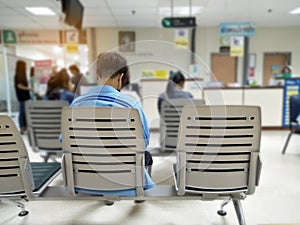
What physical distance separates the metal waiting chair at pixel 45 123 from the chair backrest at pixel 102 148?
119cm

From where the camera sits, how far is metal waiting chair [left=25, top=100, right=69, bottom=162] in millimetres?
2457

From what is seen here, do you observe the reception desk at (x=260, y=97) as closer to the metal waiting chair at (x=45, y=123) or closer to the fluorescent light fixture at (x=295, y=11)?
the fluorescent light fixture at (x=295, y=11)

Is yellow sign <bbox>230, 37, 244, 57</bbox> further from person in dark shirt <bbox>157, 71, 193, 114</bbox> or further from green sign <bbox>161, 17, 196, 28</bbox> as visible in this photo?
person in dark shirt <bbox>157, 71, 193, 114</bbox>

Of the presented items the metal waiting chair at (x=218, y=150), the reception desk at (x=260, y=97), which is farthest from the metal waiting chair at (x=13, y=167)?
the reception desk at (x=260, y=97)

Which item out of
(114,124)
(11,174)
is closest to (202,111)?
(114,124)

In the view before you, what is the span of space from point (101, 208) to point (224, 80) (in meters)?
6.50

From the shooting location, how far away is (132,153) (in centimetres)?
134

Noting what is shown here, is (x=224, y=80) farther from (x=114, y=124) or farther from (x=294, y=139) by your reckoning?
(x=114, y=124)

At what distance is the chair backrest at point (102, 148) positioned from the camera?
127cm

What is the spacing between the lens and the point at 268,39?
7.36 meters

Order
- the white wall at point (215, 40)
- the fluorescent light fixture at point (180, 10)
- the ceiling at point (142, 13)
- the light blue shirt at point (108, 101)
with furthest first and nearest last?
the white wall at point (215, 40), the fluorescent light fixture at point (180, 10), the ceiling at point (142, 13), the light blue shirt at point (108, 101)

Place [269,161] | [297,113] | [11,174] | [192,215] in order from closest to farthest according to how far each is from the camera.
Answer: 1. [11,174]
2. [192,215]
3. [269,161]
4. [297,113]

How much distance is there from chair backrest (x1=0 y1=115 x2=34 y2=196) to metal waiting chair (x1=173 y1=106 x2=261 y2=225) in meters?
0.87

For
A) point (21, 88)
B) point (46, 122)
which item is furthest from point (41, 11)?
point (46, 122)
